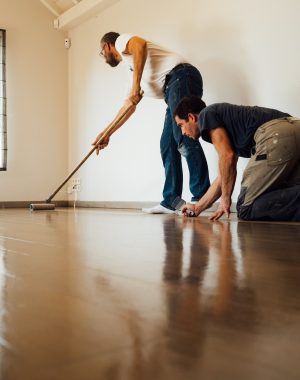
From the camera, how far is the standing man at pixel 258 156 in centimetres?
212

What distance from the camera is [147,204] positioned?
442cm

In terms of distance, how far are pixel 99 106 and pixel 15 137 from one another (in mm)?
1035

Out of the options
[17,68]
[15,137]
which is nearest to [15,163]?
[15,137]

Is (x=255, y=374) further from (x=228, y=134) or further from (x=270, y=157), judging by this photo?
(x=228, y=134)

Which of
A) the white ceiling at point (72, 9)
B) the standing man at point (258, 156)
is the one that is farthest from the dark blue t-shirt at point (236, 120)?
the white ceiling at point (72, 9)

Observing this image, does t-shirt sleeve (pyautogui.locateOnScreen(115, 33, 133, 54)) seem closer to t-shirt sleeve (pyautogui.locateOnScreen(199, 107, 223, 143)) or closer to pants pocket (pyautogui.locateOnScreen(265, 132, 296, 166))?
t-shirt sleeve (pyautogui.locateOnScreen(199, 107, 223, 143))

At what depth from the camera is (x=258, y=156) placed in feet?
7.26

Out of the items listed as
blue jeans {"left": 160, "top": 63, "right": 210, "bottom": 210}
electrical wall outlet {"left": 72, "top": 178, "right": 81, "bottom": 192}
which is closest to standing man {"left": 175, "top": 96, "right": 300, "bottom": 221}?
blue jeans {"left": 160, "top": 63, "right": 210, "bottom": 210}

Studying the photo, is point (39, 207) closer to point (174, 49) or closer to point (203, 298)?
point (174, 49)

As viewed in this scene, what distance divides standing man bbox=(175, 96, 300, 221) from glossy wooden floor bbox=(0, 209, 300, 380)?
48.8 inches

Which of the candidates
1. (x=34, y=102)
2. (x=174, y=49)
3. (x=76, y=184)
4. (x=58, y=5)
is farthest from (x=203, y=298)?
(x=58, y=5)

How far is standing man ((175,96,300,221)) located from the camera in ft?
6.96

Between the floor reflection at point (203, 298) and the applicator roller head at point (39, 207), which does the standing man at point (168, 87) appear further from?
the floor reflection at point (203, 298)

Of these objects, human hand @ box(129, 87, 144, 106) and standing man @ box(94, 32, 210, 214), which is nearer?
standing man @ box(94, 32, 210, 214)
